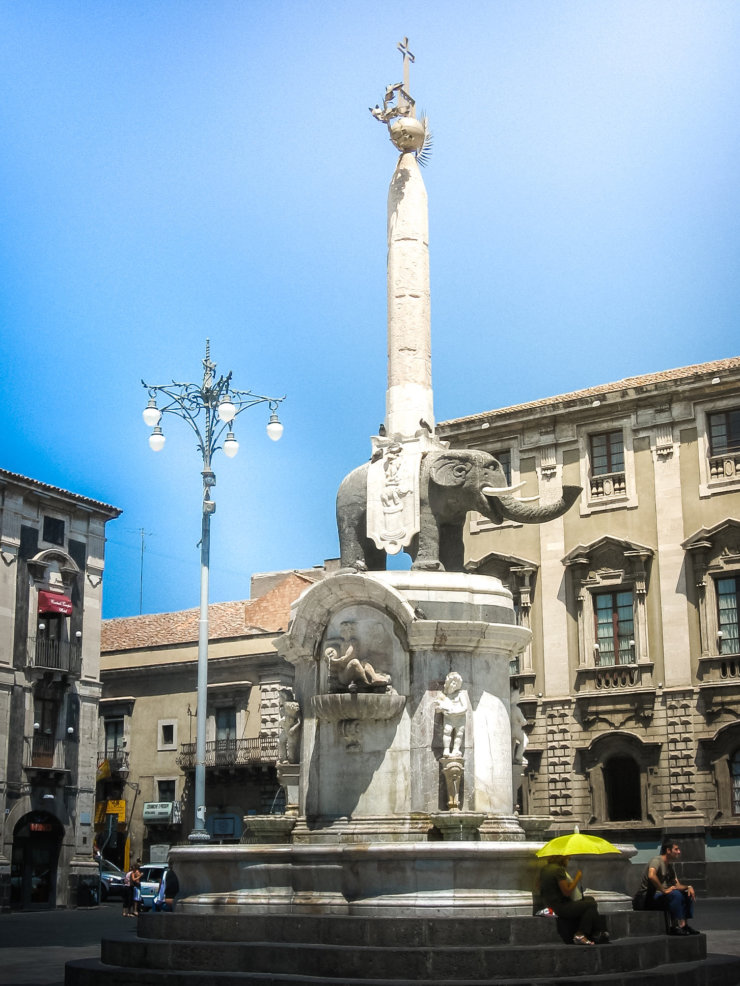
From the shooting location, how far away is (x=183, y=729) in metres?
47.8

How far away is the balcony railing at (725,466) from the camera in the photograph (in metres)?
34.5

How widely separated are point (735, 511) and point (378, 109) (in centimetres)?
2023

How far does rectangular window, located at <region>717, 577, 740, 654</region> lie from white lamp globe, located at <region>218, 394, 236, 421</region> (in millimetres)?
15246

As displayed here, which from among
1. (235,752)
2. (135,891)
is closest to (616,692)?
(135,891)

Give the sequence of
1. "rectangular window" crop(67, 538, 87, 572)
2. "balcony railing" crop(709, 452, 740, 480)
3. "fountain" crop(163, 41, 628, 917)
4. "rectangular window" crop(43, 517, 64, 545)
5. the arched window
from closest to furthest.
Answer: "fountain" crop(163, 41, 628, 917) → the arched window → "balcony railing" crop(709, 452, 740, 480) → "rectangular window" crop(43, 517, 64, 545) → "rectangular window" crop(67, 538, 87, 572)

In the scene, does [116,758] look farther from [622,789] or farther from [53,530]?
[622,789]

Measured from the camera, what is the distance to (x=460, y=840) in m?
12.4

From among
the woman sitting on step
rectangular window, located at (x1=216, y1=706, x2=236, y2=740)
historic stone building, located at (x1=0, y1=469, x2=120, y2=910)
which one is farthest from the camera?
rectangular window, located at (x1=216, y1=706, x2=236, y2=740)

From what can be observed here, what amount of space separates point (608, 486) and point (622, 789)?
815 cm

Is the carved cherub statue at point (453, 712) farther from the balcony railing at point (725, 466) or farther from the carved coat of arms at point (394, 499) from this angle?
the balcony railing at point (725, 466)

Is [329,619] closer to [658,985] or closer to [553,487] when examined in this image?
[658,985]

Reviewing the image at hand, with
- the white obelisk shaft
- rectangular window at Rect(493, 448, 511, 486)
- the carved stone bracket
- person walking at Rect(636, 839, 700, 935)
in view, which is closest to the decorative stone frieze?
rectangular window at Rect(493, 448, 511, 486)

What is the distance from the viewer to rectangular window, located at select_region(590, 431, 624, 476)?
120 ft

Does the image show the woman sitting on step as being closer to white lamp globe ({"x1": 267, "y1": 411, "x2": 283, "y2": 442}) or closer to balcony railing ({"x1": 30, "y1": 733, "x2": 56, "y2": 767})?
white lamp globe ({"x1": 267, "y1": 411, "x2": 283, "y2": 442})
